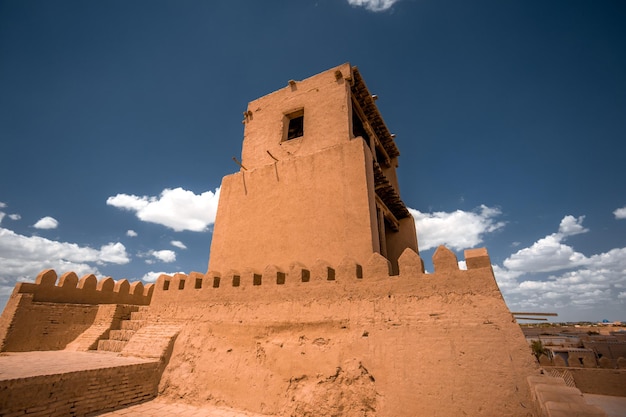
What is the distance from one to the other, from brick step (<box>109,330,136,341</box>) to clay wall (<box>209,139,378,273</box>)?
288 cm

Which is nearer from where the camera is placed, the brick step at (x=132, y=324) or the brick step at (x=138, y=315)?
the brick step at (x=132, y=324)

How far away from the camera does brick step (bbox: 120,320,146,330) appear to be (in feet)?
25.1

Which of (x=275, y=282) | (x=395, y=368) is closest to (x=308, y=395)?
(x=395, y=368)

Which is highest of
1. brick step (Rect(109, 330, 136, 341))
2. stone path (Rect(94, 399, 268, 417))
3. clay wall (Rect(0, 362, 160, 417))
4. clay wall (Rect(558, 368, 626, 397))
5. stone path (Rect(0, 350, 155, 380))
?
brick step (Rect(109, 330, 136, 341))

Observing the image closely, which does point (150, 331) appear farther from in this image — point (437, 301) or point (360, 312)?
point (437, 301)

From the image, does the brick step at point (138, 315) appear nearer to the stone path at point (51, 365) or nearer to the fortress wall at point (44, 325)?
the fortress wall at point (44, 325)

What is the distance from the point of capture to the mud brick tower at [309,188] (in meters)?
8.16

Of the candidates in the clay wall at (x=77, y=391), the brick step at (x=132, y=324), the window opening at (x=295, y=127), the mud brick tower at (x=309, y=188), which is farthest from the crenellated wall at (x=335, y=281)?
the window opening at (x=295, y=127)

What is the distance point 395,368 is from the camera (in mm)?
4594

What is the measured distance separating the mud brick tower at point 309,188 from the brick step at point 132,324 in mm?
2643

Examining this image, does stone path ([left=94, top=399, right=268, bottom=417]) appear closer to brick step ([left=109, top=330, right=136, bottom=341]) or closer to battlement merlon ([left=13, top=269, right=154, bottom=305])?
brick step ([left=109, top=330, right=136, bottom=341])

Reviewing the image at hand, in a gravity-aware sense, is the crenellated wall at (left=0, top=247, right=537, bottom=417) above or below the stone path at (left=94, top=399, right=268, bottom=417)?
above

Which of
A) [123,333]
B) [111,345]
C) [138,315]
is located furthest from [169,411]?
[138,315]

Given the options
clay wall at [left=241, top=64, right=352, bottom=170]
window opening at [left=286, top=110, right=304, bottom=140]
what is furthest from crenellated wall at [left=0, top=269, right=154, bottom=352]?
window opening at [left=286, top=110, right=304, bottom=140]
